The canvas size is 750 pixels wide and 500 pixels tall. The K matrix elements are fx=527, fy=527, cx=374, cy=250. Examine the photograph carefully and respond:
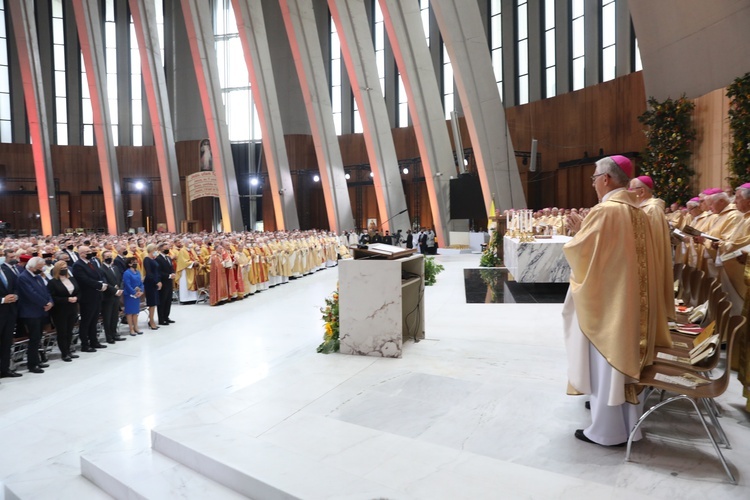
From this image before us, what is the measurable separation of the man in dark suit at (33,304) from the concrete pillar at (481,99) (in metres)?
16.3

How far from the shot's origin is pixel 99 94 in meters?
27.7

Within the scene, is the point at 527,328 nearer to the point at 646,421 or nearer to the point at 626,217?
the point at 646,421

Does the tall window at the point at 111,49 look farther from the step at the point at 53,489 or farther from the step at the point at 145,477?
the step at the point at 145,477

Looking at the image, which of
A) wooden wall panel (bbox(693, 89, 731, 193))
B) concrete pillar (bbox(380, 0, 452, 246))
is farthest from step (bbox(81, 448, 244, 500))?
concrete pillar (bbox(380, 0, 452, 246))

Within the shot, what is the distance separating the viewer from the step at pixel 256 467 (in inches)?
112

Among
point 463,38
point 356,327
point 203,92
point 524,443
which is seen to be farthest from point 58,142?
point 524,443

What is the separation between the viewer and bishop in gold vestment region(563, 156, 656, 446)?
317 centimetres

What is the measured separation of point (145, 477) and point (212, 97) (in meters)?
26.1

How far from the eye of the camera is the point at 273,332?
8.38 meters

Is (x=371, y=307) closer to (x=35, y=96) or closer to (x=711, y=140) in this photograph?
(x=711, y=140)

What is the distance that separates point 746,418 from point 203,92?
27277 millimetres

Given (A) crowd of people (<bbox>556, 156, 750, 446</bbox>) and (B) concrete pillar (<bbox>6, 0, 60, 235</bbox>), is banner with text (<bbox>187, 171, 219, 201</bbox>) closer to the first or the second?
(B) concrete pillar (<bbox>6, 0, 60, 235</bbox>)

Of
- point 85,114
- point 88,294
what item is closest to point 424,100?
point 88,294

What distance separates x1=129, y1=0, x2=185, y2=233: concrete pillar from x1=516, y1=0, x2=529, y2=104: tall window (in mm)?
18567
